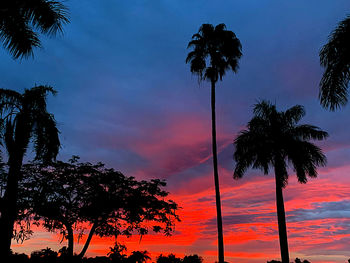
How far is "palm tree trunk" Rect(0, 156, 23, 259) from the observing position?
A: 55.2ft

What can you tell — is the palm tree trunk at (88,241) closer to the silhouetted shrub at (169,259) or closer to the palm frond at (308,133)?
the silhouetted shrub at (169,259)

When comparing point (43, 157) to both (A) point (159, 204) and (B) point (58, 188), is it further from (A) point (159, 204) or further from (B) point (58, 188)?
(A) point (159, 204)

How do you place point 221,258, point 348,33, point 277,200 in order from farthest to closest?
point 277,200
point 221,258
point 348,33

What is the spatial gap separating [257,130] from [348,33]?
1569cm

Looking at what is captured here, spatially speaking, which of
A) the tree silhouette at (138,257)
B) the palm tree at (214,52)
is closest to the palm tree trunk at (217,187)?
the palm tree at (214,52)

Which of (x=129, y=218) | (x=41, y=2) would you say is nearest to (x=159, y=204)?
(x=129, y=218)

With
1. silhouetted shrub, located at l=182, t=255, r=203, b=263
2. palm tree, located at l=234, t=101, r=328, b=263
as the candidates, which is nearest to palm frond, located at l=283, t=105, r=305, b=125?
palm tree, located at l=234, t=101, r=328, b=263

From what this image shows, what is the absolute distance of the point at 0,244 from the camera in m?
16.7

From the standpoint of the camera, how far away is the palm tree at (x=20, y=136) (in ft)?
55.9

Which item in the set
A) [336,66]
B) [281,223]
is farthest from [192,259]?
[336,66]

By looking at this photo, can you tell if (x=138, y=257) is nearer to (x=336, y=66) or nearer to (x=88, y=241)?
(x=88, y=241)

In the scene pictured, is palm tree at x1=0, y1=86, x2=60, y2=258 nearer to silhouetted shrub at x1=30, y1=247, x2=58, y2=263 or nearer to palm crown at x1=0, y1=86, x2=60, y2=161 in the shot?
palm crown at x1=0, y1=86, x2=60, y2=161

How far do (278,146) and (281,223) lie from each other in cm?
628

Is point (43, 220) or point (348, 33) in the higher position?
point (348, 33)
